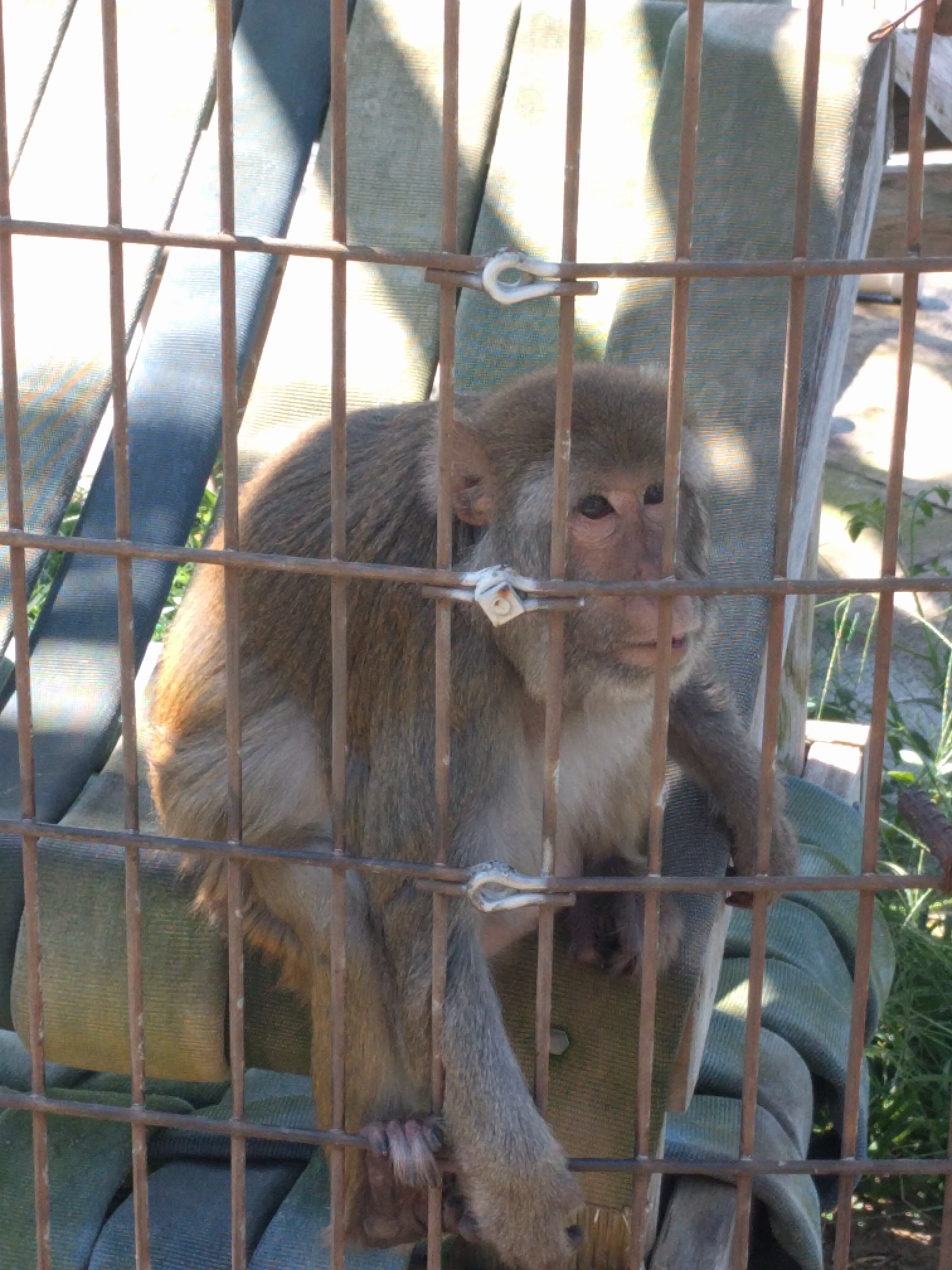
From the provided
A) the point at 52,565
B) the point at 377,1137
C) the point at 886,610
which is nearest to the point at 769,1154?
the point at 377,1137

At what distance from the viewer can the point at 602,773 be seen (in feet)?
9.47

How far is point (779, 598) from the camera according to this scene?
2195 millimetres

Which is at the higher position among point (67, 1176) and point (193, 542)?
point (193, 542)

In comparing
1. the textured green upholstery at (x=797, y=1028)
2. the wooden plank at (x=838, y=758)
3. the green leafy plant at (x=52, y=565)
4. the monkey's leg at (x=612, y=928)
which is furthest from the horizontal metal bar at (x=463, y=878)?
the wooden plank at (x=838, y=758)

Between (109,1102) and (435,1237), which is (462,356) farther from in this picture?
(435,1237)

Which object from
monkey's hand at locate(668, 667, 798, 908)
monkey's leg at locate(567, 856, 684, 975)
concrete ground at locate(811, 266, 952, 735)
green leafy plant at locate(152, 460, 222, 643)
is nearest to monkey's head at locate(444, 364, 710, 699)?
monkey's hand at locate(668, 667, 798, 908)

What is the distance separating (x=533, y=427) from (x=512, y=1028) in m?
1.10

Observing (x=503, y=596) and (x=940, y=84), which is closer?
(x=503, y=596)

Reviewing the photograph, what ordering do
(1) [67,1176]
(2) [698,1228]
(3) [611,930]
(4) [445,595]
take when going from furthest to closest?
(1) [67,1176]
(2) [698,1228]
(3) [611,930]
(4) [445,595]

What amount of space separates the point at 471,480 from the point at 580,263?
0.64 m

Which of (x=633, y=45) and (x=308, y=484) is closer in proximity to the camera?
(x=308, y=484)

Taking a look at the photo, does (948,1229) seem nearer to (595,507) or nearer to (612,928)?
(612,928)

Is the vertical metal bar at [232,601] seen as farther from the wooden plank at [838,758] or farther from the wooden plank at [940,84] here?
the wooden plank at [940,84]

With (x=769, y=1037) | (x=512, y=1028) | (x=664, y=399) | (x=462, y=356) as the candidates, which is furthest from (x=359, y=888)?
(x=462, y=356)
